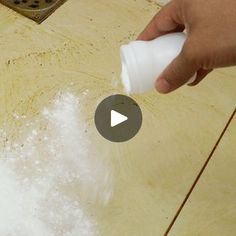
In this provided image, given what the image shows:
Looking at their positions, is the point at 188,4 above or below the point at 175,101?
above

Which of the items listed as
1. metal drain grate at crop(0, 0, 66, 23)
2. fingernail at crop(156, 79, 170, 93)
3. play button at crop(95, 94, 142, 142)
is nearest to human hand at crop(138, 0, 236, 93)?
fingernail at crop(156, 79, 170, 93)

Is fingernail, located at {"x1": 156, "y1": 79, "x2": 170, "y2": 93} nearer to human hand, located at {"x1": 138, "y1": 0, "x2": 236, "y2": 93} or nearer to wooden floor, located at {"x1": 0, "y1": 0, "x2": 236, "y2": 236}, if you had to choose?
human hand, located at {"x1": 138, "y1": 0, "x2": 236, "y2": 93}

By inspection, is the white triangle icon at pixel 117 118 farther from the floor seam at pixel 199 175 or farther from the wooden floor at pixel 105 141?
the floor seam at pixel 199 175

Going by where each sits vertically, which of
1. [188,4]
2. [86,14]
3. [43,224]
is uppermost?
[188,4]

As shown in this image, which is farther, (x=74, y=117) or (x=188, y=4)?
(x=74, y=117)

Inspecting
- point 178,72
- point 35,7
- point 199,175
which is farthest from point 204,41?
point 35,7

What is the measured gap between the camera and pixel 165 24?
20.6 inches

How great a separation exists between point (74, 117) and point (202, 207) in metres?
0.24

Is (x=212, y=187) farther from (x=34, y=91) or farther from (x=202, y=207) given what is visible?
(x=34, y=91)

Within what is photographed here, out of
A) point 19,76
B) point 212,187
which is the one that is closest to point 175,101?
point 212,187

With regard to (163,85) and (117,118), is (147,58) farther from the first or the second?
(117,118)

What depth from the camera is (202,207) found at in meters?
0.57

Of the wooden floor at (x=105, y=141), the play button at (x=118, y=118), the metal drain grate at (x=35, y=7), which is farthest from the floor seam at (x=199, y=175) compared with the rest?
the metal drain grate at (x=35, y=7)

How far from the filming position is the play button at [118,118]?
0.63 meters
